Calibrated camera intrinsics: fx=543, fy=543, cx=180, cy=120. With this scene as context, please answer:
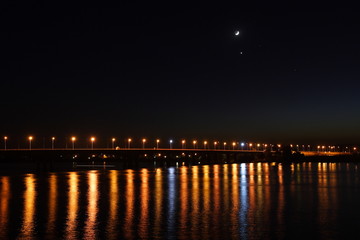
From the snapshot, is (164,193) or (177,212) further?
(164,193)

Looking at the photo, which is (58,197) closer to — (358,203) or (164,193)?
(164,193)

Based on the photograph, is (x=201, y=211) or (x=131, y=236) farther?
(x=201, y=211)

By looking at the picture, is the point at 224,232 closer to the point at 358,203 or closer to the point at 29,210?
the point at 29,210

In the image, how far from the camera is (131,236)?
2748 centimetres

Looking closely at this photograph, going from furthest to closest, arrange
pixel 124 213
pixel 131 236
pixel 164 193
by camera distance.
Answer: pixel 164 193 → pixel 124 213 → pixel 131 236

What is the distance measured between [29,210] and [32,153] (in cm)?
11520

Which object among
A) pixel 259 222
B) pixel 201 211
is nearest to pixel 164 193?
pixel 201 211

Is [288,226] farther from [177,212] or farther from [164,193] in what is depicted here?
[164,193]

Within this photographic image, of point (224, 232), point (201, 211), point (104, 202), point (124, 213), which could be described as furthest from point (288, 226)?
point (104, 202)

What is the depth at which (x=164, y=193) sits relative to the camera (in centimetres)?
5409

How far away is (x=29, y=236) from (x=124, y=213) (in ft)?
32.5

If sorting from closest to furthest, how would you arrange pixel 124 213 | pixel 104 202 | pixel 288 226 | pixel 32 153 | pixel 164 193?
pixel 288 226, pixel 124 213, pixel 104 202, pixel 164 193, pixel 32 153

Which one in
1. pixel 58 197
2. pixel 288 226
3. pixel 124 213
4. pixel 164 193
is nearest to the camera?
pixel 288 226

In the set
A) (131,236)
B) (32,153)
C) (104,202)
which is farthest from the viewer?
(32,153)
